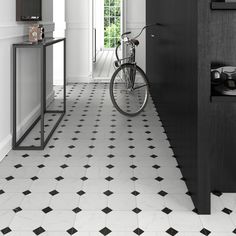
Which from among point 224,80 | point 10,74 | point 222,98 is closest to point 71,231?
point 222,98

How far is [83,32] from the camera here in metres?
9.28

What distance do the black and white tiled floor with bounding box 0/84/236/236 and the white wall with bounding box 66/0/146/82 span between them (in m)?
4.19

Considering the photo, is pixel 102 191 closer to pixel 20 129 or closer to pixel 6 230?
pixel 6 230

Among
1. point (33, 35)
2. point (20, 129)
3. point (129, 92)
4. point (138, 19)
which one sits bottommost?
point (20, 129)

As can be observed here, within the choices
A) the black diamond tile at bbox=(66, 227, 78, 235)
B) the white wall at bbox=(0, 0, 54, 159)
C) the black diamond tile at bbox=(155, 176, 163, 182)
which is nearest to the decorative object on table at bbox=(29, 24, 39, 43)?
the white wall at bbox=(0, 0, 54, 159)

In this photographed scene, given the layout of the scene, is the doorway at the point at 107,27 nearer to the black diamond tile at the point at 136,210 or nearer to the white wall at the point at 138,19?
the white wall at the point at 138,19

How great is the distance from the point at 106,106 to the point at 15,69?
103 inches

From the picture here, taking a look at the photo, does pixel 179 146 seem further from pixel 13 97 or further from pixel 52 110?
pixel 52 110

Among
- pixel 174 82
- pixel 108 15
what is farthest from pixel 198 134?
pixel 108 15

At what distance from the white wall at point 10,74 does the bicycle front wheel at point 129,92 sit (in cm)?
116

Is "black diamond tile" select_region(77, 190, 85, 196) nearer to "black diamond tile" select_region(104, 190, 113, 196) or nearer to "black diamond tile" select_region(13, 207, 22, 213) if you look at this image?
"black diamond tile" select_region(104, 190, 113, 196)

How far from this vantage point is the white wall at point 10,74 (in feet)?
13.8

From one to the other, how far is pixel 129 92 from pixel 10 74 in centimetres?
294

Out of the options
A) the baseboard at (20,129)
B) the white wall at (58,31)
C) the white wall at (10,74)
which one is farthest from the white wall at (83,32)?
the white wall at (10,74)
